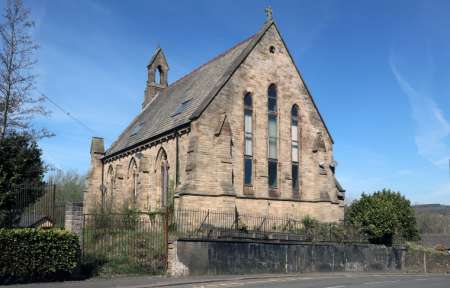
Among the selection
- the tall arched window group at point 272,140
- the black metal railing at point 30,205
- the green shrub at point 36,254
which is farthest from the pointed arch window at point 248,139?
the green shrub at point 36,254

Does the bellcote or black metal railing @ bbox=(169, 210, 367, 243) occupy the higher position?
the bellcote

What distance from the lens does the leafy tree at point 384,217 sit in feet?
99.9

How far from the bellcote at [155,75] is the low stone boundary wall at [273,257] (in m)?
24.9

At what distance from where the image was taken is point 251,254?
881 inches

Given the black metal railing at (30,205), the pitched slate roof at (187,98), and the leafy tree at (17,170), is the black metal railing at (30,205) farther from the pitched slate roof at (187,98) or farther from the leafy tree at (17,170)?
the pitched slate roof at (187,98)

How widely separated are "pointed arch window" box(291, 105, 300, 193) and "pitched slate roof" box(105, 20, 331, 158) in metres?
5.17

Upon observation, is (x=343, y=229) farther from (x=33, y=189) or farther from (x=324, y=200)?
(x=33, y=189)

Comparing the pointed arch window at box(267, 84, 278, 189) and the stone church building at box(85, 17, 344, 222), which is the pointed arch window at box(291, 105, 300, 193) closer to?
the stone church building at box(85, 17, 344, 222)

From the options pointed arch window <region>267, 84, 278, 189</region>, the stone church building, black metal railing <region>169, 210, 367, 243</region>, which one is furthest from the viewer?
pointed arch window <region>267, 84, 278, 189</region>

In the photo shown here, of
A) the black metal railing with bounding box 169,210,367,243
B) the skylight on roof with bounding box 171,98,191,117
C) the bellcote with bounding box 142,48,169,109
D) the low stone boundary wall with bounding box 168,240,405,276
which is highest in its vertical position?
the bellcote with bounding box 142,48,169,109

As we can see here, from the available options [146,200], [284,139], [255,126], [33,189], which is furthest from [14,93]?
[284,139]

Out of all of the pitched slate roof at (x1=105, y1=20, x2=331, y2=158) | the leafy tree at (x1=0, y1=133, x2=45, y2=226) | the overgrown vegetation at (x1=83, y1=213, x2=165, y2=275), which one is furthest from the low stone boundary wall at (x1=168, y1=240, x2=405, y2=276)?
the pitched slate roof at (x1=105, y1=20, x2=331, y2=158)

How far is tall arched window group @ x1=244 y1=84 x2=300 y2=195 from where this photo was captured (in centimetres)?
2950

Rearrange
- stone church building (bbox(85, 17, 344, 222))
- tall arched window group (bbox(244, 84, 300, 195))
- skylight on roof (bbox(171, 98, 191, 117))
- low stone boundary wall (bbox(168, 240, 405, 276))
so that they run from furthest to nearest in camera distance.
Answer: skylight on roof (bbox(171, 98, 191, 117))
tall arched window group (bbox(244, 84, 300, 195))
stone church building (bbox(85, 17, 344, 222))
low stone boundary wall (bbox(168, 240, 405, 276))
